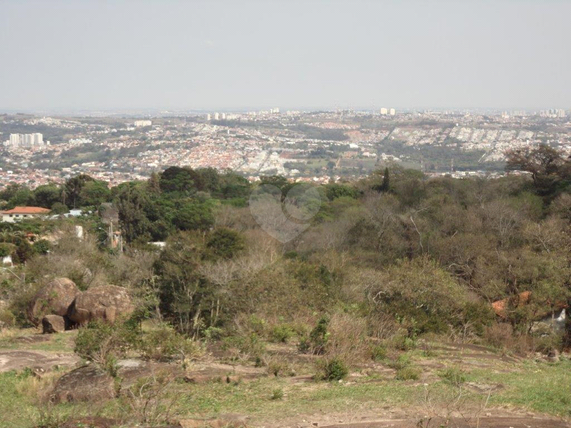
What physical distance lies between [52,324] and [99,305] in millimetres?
982

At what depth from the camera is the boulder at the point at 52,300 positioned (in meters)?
13.5

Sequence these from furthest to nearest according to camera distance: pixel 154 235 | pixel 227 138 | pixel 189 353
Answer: pixel 227 138 → pixel 154 235 → pixel 189 353

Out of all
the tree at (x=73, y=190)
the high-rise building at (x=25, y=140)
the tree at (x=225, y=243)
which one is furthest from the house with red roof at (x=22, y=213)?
the high-rise building at (x=25, y=140)

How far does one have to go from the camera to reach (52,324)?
42.8 ft

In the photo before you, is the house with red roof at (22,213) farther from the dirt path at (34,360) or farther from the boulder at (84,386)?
the boulder at (84,386)

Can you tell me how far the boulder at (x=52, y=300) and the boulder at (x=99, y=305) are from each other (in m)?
0.21

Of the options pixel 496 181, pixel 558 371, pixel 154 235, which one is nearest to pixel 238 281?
pixel 558 371

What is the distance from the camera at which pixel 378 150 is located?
70.2 m

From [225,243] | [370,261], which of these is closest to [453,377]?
[225,243]

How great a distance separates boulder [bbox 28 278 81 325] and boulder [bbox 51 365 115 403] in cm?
585

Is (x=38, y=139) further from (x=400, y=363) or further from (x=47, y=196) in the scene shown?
(x=400, y=363)

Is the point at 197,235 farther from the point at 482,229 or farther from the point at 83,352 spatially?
the point at 482,229

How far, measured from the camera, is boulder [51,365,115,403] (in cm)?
722

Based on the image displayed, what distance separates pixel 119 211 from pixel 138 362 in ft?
71.1
